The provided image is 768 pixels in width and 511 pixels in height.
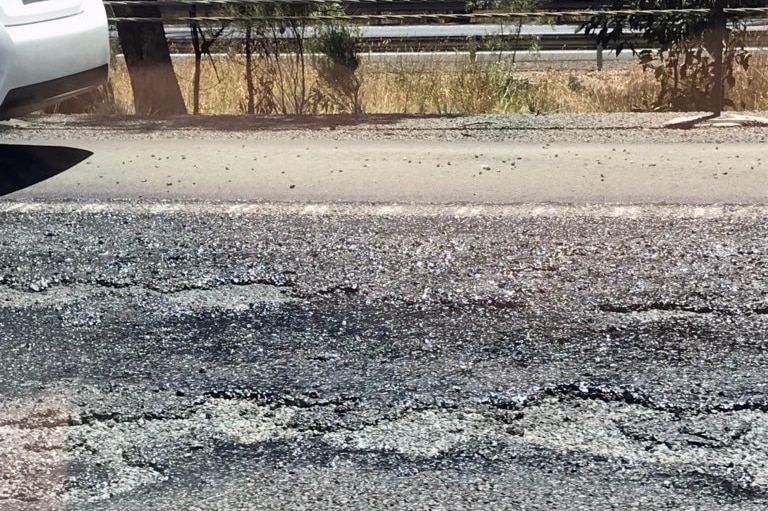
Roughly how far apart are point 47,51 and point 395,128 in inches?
112

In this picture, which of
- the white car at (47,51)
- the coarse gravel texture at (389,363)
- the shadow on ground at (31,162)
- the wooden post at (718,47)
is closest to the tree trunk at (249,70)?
the shadow on ground at (31,162)

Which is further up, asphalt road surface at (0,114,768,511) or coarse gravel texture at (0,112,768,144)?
coarse gravel texture at (0,112,768,144)

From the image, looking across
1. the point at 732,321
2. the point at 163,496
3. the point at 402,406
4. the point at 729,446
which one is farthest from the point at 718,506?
the point at 163,496

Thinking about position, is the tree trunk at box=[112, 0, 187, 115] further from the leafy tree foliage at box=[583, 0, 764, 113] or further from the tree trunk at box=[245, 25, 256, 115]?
the leafy tree foliage at box=[583, 0, 764, 113]

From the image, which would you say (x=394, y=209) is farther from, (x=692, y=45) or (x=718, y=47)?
(x=692, y=45)

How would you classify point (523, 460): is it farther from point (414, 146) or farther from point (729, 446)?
point (414, 146)

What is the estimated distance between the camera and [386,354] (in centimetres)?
352

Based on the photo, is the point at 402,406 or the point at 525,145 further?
the point at 525,145

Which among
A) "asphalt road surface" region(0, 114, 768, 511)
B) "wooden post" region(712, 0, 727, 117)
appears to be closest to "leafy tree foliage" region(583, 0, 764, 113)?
"wooden post" region(712, 0, 727, 117)

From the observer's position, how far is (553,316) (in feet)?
12.5

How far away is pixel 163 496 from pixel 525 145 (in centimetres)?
488

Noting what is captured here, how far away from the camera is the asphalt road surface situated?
275 centimetres

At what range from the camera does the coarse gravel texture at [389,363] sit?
274 cm

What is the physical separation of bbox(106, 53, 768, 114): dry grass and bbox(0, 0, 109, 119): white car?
2.98m
